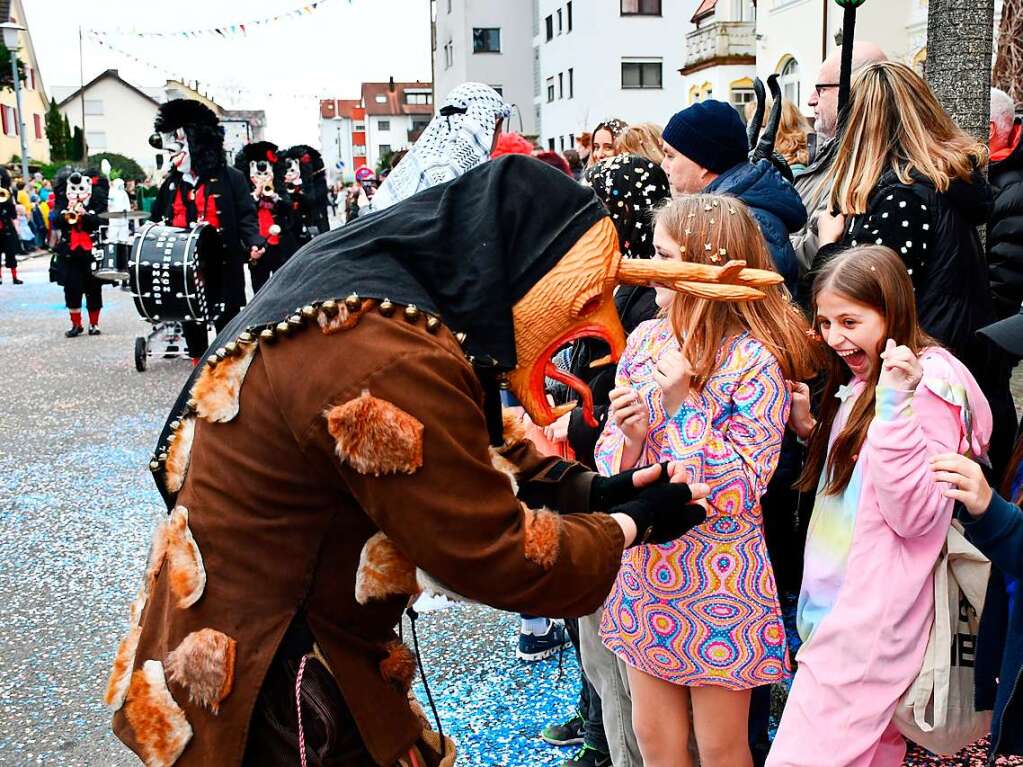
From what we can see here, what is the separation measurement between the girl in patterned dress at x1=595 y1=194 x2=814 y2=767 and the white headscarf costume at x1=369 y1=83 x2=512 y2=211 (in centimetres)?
142

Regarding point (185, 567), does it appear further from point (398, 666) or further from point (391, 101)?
point (391, 101)

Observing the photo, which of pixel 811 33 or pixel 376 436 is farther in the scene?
pixel 811 33

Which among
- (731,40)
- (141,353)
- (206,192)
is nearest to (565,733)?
(206,192)

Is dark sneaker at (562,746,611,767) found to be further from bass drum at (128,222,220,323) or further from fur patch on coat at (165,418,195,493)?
bass drum at (128,222,220,323)

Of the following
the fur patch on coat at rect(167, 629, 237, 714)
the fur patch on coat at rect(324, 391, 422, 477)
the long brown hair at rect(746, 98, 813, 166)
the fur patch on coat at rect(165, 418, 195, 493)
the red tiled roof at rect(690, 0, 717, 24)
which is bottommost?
the fur patch on coat at rect(167, 629, 237, 714)

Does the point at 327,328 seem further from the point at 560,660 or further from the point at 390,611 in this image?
the point at 560,660

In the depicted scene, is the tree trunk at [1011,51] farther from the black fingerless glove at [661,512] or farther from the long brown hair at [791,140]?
the black fingerless glove at [661,512]

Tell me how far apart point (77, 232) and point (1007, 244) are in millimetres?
10286

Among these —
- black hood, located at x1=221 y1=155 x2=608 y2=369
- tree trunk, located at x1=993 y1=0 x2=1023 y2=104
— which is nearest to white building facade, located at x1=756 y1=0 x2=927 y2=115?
tree trunk, located at x1=993 y1=0 x2=1023 y2=104

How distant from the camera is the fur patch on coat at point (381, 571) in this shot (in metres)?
1.67

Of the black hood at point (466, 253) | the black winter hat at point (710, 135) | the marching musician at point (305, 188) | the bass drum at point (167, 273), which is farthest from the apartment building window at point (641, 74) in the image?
the black hood at point (466, 253)

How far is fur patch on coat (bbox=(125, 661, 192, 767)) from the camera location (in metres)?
1.71

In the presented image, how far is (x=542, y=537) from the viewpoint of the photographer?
1.60 meters

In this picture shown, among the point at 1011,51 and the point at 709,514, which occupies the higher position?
the point at 1011,51
